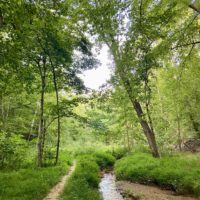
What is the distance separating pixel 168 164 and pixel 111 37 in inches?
326

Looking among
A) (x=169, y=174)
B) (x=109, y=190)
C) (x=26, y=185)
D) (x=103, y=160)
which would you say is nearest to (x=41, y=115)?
(x=26, y=185)

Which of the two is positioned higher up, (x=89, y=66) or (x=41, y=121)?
(x=89, y=66)

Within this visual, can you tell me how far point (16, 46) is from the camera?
786 centimetres

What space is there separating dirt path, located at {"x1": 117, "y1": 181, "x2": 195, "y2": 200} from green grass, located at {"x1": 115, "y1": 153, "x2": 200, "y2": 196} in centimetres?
45

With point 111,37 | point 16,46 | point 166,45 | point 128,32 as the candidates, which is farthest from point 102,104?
point 16,46

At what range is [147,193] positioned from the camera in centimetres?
960

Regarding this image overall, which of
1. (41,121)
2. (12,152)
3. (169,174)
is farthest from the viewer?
(41,121)

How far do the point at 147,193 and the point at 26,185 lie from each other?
5348 mm

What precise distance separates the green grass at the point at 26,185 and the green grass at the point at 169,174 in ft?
16.5

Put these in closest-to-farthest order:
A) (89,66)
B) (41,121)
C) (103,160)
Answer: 1. (41,121)
2. (89,66)
3. (103,160)

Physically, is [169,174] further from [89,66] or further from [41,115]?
[89,66]

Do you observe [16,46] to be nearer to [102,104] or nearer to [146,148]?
[102,104]

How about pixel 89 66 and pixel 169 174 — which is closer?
pixel 169 174

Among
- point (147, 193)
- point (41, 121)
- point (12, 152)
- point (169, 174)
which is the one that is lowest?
point (147, 193)
